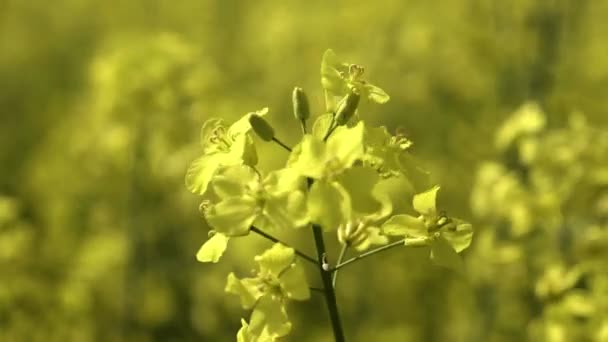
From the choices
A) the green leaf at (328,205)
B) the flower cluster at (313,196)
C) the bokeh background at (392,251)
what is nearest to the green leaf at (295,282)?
the flower cluster at (313,196)

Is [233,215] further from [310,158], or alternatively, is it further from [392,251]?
[392,251]

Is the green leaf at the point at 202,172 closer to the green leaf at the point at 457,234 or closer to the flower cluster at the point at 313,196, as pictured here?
the flower cluster at the point at 313,196

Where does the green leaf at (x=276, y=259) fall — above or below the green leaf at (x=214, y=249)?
below

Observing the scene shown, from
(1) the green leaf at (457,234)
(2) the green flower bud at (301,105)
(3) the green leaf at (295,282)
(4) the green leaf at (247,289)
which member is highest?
(2) the green flower bud at (301,105)

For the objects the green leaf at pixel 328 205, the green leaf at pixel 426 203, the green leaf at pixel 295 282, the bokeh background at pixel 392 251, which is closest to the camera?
the green leaf at pixel 328 205

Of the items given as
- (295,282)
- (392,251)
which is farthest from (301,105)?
(392,251)

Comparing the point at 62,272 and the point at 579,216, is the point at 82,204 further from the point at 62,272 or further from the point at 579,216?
the point at 579,216

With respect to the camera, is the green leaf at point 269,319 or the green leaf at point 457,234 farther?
the green leaf at point 457,234
